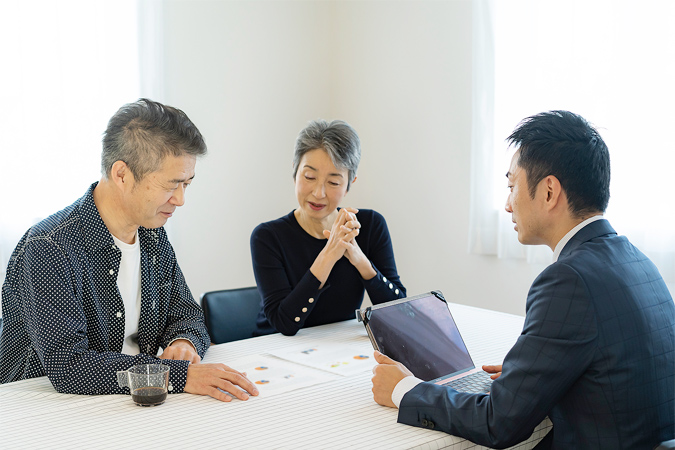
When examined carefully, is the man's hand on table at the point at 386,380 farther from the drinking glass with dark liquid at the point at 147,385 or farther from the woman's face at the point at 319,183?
the woman's face at the point at 319,183

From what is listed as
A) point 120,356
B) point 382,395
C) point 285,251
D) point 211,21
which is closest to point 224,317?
point 285,251

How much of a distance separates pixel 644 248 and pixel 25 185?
301cm

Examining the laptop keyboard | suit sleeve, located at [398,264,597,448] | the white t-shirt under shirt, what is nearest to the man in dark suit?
suit sleeve, located at [398,264,597,448]

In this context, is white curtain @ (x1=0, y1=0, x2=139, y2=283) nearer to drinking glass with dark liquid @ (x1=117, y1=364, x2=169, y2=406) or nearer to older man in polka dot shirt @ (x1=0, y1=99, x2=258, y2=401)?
older man in polka dot shirt @ (x1=0, y1=99, x2=258, y2=401)

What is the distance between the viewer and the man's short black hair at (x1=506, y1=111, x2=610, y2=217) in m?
1.35

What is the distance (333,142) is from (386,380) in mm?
1130

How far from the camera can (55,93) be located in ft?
10.6

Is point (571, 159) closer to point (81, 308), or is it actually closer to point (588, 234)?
point (588, 234)

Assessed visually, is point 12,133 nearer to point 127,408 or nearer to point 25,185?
point 25,185

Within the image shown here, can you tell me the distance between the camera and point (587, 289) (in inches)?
46.7

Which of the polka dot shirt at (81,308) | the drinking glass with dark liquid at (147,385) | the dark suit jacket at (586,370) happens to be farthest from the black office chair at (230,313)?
the dark suit jacket at (586,370)

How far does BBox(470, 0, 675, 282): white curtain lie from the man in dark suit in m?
1.50

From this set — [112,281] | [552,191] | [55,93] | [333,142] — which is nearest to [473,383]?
[552,191]

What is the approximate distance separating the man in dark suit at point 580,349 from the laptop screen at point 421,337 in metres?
0.20
